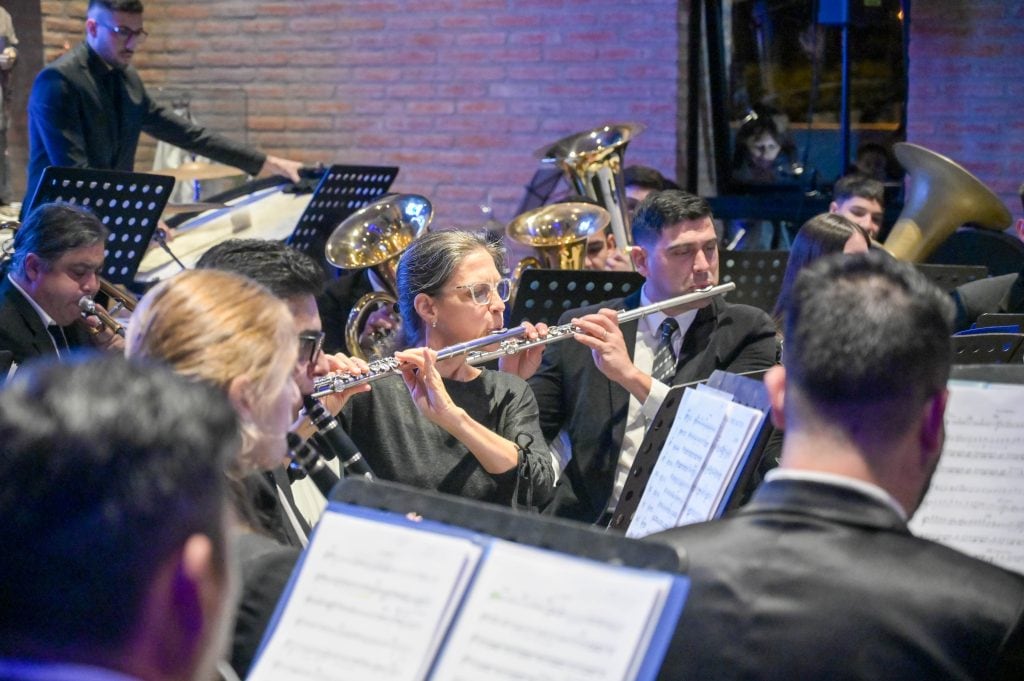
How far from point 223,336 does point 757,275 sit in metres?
3.06

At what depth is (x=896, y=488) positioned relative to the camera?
1632 millimetres

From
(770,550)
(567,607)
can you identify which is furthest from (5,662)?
(770,550)

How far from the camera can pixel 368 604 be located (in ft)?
5.07

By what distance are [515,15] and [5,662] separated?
6155 mm

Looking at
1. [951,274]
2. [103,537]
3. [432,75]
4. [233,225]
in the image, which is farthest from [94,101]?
[103,537]

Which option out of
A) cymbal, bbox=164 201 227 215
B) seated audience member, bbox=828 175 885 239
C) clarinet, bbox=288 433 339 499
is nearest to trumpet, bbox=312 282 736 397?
clarinet, bbox=288 433 339 499

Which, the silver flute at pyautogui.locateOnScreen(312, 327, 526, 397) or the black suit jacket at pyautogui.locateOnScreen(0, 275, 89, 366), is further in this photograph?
the black suit jacket at pyautogui.locateOnScreen(0, 275, 89, 366)

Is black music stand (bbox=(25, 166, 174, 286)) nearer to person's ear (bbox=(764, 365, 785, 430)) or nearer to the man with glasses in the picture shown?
the man with glasses

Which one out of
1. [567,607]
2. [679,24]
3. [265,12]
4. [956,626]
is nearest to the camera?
[567,607]

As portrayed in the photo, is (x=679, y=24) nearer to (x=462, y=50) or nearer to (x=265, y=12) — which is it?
(x=462, y=50)

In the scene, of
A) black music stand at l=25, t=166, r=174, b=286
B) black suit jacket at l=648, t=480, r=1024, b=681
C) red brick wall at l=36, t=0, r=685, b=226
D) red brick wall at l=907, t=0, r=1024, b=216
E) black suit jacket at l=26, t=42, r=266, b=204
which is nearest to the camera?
black suit jacket at l=648, t=480, r=1024, b=681

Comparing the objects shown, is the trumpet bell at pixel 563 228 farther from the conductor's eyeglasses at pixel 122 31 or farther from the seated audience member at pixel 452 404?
the conductor's eyeglasses at pixel 122 31

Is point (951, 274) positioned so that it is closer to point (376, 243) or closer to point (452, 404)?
point (376, 243)

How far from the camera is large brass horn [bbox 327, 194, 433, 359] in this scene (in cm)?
471
